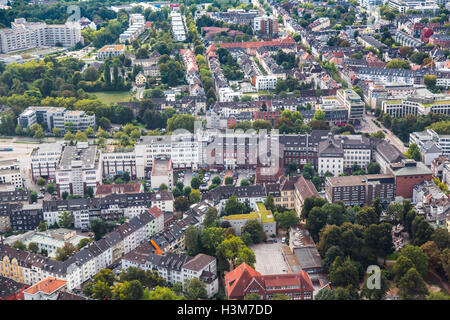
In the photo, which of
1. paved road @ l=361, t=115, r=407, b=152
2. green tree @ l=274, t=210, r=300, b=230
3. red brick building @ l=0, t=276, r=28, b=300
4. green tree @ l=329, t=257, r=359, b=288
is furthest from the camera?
paved road @ l=361, t=115, r=407, b=152

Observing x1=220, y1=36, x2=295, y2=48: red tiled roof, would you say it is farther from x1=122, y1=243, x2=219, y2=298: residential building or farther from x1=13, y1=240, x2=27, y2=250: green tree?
x1=122, y1=243, x2=219, y2=298: residential building

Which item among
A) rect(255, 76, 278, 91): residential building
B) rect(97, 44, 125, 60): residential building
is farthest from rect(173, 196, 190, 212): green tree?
rect(97, 44, 125, 60): residential building

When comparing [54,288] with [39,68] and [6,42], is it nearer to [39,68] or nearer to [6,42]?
[39,68]

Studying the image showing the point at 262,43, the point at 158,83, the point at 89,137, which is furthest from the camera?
the point at 262,43

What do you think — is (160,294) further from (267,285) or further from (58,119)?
(58,119)
